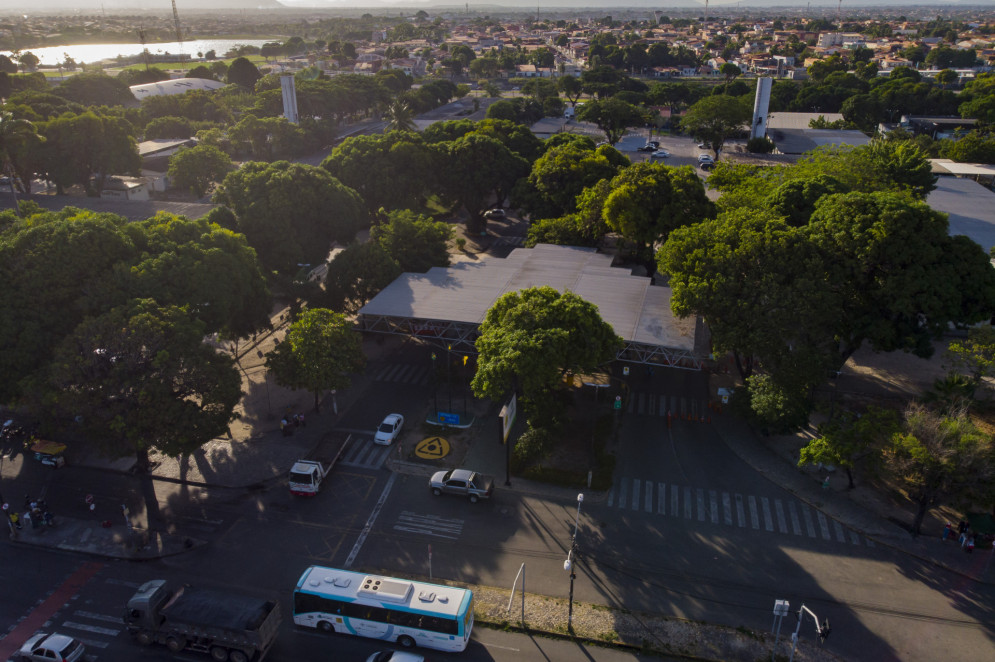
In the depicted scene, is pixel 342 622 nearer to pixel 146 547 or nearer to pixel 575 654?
pixel 575 654

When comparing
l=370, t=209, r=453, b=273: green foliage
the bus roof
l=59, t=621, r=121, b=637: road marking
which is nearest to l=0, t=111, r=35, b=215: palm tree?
l=370, t=209, r=453, b=273: green foliage

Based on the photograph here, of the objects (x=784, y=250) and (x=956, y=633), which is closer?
(x=956, y=633)

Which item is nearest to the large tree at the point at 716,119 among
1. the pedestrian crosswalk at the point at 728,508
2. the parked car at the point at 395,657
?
the pedestrian crosswalk at the point at 728,508

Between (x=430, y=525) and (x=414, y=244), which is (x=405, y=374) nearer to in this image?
(x=414, y=244)

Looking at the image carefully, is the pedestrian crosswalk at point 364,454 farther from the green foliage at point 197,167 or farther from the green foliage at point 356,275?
the green foliage at point 197,167

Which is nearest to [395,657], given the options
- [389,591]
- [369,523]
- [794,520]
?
[389,591]

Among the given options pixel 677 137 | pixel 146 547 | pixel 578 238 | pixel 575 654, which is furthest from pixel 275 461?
pixel 677 137

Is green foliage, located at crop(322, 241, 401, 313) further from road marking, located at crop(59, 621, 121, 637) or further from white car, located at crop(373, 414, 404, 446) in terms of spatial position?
road marking, located at crop(59, 621, 121, 637)
